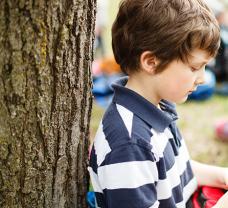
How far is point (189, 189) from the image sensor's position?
6.35ft

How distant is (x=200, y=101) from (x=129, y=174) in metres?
3.36

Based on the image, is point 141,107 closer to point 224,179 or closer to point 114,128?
point 114,128

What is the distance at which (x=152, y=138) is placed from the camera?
1.61 m


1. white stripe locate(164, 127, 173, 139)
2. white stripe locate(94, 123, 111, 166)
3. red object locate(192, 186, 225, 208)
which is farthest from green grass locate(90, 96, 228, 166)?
white stripe locate(94, 123, 111, 166)

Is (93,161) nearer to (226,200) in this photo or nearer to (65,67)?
(65,67)

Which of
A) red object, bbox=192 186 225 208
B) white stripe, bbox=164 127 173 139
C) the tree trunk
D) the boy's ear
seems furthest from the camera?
red object, bbox=192 186 225 208

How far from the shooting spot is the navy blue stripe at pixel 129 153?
1.51 meters

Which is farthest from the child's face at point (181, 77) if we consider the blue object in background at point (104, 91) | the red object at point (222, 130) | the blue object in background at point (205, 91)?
the blue object in background at point (205, 91)

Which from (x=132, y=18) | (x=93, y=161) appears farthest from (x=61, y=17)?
(x=93, y=161)

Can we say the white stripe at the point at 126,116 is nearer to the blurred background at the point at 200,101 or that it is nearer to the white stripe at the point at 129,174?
the white stripe at the point at 129,174

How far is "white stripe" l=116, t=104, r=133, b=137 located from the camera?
157cm

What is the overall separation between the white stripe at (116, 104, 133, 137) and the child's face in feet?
0.50

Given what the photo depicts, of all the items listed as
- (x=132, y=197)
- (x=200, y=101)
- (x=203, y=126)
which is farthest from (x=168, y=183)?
(x=200, y=101)

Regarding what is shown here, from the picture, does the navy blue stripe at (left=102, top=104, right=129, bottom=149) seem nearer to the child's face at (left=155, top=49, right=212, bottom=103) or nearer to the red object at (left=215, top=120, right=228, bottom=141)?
the child's face at (left=155, top=49, right=212, bottom=103)
